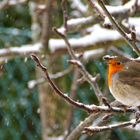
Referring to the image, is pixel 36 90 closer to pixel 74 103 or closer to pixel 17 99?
pixel 17 99

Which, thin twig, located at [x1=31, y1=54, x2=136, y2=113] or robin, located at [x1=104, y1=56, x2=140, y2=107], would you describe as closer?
thin twig, located at [x1=31, y1=54, x2=136, y2=113]

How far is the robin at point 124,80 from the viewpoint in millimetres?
2100

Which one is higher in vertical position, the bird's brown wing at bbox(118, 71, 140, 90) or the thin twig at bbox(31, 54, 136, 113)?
the thin twig at bbox(31, 54, 136, 113)

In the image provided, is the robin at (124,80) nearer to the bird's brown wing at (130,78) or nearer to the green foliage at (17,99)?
the bird's brown wing at (130,78)

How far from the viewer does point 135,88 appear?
7.13ft

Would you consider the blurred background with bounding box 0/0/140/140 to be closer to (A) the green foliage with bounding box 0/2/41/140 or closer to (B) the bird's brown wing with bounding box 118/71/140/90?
(A) the green foliage with bounding box 0/2/41/140

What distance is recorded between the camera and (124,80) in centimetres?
221

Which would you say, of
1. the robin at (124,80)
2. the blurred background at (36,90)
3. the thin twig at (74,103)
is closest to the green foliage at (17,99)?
the blurred background at (36,90)

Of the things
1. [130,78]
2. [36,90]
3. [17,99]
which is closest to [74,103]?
[130,78]

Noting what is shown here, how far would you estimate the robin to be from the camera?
2.10 m

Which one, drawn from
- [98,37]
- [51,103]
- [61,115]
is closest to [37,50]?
[98,37]

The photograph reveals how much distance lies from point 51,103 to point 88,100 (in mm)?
571

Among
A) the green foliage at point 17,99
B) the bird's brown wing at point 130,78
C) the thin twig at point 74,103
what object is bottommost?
the green foliage at point 17,99

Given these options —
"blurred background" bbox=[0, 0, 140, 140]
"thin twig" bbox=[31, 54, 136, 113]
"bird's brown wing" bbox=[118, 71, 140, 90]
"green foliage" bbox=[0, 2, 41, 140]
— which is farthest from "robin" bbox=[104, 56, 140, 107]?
"green foliage" bbox=[0, 2, 41, 140]
